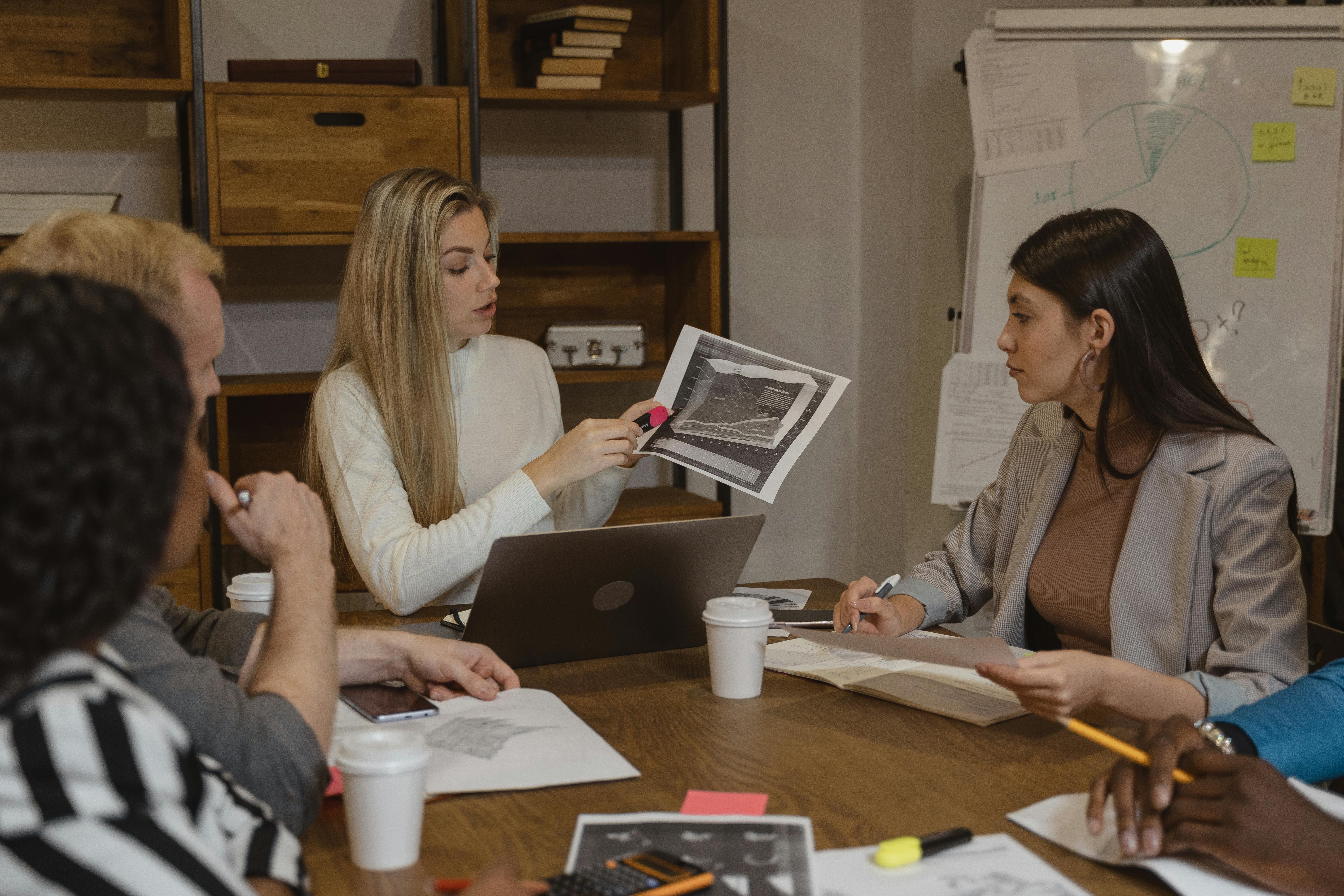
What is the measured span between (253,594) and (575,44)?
73.1 inches

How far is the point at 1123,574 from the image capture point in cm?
152

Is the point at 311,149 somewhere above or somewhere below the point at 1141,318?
above

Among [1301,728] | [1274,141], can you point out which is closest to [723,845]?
Result: [1301,728]

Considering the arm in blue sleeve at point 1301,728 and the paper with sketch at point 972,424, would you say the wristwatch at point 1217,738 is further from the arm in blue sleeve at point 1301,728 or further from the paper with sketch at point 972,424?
the paper with sketch at point 972,424

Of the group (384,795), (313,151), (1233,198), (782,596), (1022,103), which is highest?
(1022,103)

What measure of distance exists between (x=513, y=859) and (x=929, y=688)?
0.64 meters

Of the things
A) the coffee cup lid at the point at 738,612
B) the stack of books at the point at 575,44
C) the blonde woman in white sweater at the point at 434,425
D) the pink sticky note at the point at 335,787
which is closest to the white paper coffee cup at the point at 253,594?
the blonde woman in white sweater at the point at 434,425

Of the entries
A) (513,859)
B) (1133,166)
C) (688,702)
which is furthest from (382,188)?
(1133,166)

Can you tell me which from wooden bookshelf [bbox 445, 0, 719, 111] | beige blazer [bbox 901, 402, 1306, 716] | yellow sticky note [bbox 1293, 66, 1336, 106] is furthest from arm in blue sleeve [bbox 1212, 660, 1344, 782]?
wooden bookshelf [bbox 445, 0, 719, 111]

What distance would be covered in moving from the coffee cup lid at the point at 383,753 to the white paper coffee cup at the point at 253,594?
0.57 m

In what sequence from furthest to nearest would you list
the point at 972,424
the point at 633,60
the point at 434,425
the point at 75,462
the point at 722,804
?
the point at 633,60 → the point at 972,424 → the point at 434,425 → the point at 722,804 → the point at 75,462

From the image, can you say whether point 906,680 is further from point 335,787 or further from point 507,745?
point 335,787

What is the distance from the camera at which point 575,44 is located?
2.80m

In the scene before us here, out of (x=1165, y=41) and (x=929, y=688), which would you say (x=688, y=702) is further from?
(x=1165, y=41)
